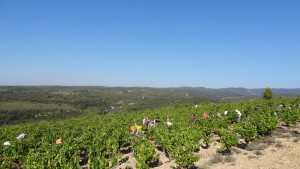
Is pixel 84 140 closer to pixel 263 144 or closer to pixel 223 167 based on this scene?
pixel 223 167

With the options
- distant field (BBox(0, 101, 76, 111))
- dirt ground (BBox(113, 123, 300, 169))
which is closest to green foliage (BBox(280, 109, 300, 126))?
dirt ground (BBox(113, 123, 300, 169))

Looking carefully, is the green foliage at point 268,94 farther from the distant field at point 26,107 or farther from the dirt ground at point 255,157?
the distant field at point 26,107

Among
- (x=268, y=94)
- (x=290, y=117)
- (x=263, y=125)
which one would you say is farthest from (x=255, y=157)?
(x=268, y=94)

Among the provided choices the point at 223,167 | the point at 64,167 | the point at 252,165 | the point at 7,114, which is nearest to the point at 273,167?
the point at 252,165

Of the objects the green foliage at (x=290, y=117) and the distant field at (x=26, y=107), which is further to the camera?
the distant field at (x=26, y=107)

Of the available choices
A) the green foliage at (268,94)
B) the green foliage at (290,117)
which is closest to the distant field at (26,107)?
the green foliage at (268,94)

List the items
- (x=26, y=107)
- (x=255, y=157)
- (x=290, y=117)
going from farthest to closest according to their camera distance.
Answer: (x=26, y=107) < (x=290, y=117) < (x=255, y=157)

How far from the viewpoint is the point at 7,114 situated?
288 feet

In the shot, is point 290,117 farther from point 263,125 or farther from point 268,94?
point 268,94

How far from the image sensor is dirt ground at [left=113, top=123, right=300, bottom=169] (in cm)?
1298

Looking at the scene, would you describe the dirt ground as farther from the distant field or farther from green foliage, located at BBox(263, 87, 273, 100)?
the distant field

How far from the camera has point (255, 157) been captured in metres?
14.2

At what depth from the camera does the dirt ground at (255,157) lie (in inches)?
511

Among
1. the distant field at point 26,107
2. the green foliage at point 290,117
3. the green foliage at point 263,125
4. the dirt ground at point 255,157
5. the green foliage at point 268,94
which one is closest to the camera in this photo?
the dirt ground at point 255,157
